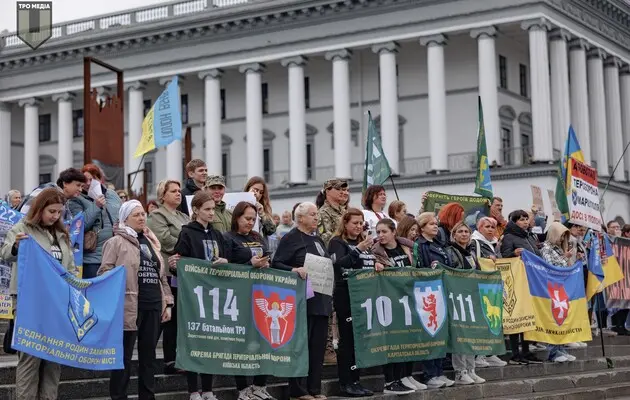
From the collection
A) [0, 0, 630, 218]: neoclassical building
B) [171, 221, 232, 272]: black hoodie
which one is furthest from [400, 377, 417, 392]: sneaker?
[0, 0, 630, 218]: neoclassical building

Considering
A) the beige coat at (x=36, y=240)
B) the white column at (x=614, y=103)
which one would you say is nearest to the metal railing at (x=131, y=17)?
the white column at (x=614, y=103)

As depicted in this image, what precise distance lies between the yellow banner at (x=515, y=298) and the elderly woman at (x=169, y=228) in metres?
4.89

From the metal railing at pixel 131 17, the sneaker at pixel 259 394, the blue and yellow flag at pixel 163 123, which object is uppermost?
the metal railing at pixel 131 17

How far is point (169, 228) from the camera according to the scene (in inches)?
448

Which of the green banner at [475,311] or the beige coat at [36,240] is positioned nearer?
the beige coat at [36,240]

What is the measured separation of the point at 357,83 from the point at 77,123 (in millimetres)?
16640

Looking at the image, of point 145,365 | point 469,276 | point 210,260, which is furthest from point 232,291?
point 469,276

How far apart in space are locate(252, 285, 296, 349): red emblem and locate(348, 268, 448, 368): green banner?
0.94 meters

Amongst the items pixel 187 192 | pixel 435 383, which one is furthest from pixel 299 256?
pixel 435 383

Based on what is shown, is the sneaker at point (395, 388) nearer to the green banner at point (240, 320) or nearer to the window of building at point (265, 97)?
the green banner at point (240, 320)

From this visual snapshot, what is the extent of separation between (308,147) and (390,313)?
38.7 m

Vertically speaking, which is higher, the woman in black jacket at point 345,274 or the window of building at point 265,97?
the window of building at point 265,97

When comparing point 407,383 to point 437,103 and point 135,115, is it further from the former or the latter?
point 135,115

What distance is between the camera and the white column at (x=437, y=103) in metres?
43.7
